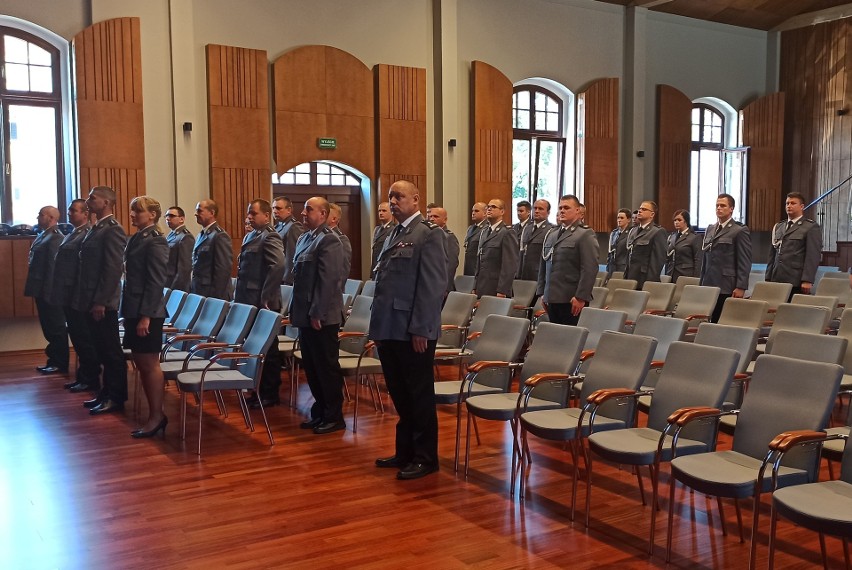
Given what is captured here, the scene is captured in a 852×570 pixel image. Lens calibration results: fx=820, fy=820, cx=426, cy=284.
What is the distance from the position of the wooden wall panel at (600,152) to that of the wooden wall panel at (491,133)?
158cm

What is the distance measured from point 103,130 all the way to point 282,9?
117 inches

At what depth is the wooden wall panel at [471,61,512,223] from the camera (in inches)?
493

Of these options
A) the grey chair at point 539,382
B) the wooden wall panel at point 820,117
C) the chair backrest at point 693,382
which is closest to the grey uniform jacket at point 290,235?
the grey chair at point 539,382

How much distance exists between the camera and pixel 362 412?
635 centimetres

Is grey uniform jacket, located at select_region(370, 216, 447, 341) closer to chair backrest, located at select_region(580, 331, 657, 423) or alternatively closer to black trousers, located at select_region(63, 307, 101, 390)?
chair backrest, located at select_region(580, 331, 657, 423)

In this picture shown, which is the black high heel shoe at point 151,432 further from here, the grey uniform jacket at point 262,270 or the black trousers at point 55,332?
the black trousers at point 55,332

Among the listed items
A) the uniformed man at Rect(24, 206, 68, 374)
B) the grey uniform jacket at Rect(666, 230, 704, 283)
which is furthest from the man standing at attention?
the grey uniform jacket at Rect(666, 230, 704, 283)

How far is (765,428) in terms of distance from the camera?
3.54 m

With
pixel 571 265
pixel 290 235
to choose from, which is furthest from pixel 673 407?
pixel 290 235

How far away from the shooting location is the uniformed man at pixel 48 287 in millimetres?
8164

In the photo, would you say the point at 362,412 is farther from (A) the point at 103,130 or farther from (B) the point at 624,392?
(A) the point at 103,130

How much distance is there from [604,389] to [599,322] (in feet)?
4.61

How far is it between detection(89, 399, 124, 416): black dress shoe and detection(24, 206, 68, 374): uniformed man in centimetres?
199

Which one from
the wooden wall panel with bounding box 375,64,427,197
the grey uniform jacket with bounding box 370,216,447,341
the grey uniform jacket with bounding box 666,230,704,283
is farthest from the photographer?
the wooden wall panel with bounding box 375,64,427,197
